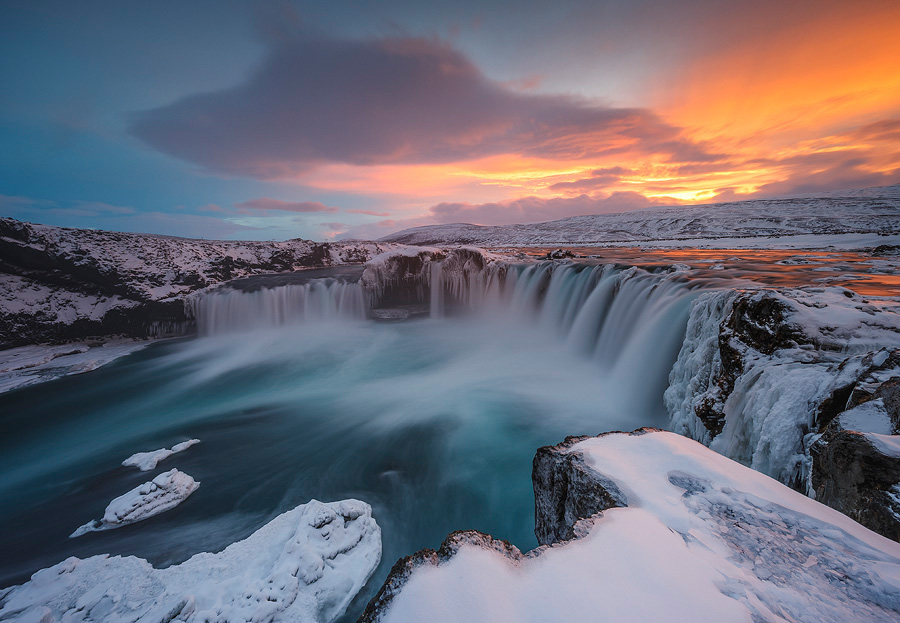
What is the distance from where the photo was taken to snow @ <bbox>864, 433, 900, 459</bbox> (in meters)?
2.20

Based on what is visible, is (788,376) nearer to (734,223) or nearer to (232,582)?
(232,582)

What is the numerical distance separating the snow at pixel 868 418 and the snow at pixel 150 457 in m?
11.7

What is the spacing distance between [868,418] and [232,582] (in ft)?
22.7

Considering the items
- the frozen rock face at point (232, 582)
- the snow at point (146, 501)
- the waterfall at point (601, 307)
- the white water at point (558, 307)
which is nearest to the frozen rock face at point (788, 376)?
the waterfall at point (601, 307)

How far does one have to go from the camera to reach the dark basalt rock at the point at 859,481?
6.95 feet

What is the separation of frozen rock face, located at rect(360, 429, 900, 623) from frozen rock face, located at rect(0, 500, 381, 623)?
3.30 meters

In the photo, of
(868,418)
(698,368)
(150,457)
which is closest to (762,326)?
(698,368)

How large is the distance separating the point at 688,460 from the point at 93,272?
1012 inches

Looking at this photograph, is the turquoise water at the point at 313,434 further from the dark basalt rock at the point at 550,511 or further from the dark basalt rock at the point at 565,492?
the dark basalt rock at the point at 550,511

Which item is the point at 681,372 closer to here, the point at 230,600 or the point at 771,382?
the point at 771,382

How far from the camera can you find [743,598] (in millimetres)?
1618

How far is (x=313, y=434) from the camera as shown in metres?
8.91

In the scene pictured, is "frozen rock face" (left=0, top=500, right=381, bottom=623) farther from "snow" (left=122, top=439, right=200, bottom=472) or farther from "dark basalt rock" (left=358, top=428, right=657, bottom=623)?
"snow" (left=122, top=439, right=200, bottom=472)

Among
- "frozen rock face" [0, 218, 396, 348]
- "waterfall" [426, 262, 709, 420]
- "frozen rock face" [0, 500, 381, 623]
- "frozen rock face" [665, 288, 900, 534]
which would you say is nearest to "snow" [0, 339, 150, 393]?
"frozen rock face" [0, 218, 396, 348]
